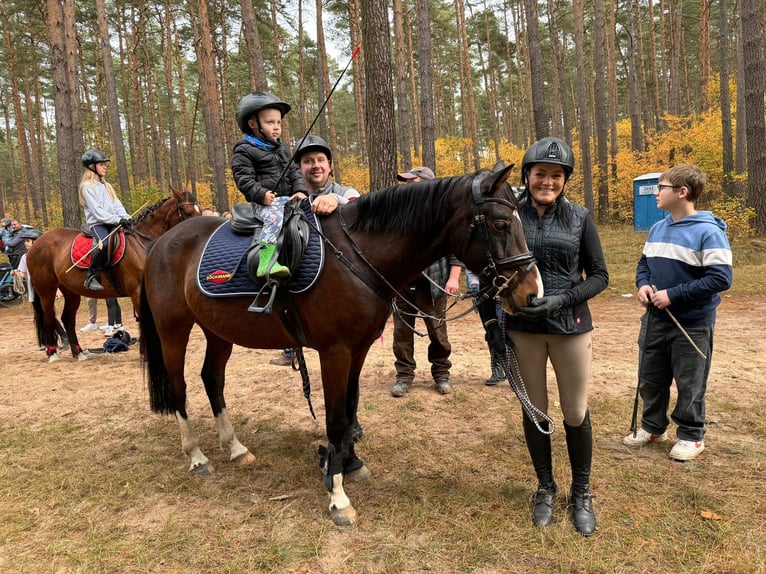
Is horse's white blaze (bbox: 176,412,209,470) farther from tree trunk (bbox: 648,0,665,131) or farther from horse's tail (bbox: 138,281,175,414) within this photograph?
tree trunk (bbox: 648,0,665,131)

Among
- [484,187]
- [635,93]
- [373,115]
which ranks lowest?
[484,187]

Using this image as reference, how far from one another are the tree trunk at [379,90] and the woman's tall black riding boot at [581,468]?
17.1 ft

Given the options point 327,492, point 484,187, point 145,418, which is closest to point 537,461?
point 327,492

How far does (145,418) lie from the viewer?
4379mm

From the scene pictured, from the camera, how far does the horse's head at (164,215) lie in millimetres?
6352

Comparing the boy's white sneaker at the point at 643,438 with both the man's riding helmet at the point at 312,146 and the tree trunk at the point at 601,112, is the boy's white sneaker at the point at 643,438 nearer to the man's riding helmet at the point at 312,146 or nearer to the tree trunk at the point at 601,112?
the man's riding helmet at the point at 312,146

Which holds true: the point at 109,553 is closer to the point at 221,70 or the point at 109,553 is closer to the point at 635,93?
the point at 635,93

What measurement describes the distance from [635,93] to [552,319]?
752 inches

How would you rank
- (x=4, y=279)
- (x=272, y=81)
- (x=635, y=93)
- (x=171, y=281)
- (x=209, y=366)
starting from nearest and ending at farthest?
(x=171, y=281) < (x=209, y=366) < (x=4, y=279) < (x=635, y=93) < (x=272, y=81)

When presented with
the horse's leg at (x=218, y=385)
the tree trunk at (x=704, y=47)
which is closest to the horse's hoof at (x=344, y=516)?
the horse's leg at (x=218, y=385)

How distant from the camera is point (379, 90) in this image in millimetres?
6734

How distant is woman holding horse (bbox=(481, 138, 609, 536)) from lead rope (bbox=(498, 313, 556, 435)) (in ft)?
0.09

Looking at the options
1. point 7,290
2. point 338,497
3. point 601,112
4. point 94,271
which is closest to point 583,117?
point 601,112

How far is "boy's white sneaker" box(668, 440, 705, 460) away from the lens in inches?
124
